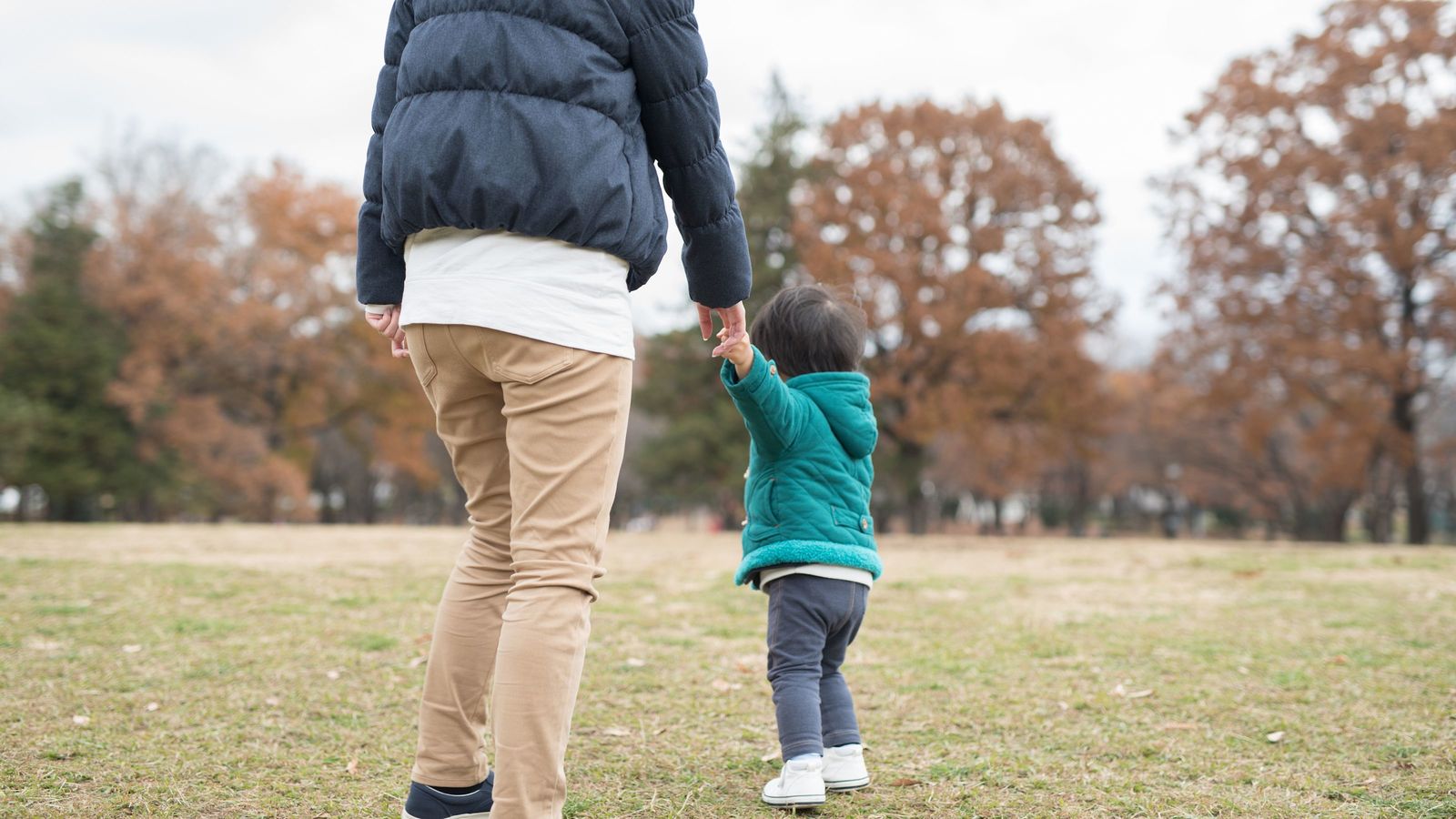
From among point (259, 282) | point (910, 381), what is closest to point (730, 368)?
point (910, 381)

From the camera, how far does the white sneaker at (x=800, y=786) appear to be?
2.35 metres

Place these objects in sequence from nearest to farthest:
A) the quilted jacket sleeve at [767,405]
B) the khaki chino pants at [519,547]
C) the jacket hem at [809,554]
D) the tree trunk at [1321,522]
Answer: the khaki chino pants at [519,547] < the quilted jacket sleeve at [767,405] < the jacket hem at [809,554] < the tree trunk at [1321,522]

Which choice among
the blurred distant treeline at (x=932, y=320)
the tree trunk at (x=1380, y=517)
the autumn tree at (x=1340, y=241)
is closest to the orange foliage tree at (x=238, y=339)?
the blurred distant treeline at (x=932, y=320)

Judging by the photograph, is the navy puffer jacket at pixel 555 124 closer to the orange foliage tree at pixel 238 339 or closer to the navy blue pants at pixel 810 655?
the navy blue pants at pixel 810 655

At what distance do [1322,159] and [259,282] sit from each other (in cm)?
2351

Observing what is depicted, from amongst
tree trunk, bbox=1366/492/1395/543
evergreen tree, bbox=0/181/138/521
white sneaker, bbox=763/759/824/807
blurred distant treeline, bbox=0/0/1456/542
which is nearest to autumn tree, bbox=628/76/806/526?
blurred distant treeline, bbox=0/0/1456/542

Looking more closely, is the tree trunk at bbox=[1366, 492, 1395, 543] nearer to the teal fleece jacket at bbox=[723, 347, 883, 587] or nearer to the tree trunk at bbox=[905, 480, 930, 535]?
the tree trunk at bbox=[905, 480, 930, 535]

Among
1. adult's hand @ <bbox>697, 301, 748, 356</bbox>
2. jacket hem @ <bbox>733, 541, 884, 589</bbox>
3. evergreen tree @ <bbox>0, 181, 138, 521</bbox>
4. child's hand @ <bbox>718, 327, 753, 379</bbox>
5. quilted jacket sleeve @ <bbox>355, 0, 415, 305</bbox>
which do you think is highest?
evergreen tree @ <bbox>0, 181, 138, 521</bbox>

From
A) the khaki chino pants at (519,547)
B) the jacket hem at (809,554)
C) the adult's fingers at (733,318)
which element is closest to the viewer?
the khaki chino pants at (519,547)

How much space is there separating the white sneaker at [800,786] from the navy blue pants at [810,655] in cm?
3

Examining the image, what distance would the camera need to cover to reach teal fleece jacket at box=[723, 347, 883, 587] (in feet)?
8.36

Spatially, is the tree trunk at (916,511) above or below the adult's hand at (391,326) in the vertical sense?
below

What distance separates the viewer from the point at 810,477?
263cm

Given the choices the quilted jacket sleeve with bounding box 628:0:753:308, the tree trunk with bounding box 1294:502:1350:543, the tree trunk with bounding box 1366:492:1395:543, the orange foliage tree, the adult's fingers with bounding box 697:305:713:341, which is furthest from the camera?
the tree trunk with bounding box 1294:502:1350:543
